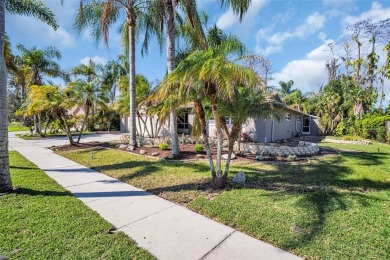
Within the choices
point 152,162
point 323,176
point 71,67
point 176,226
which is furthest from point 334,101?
point 71,67

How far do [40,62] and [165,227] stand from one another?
24.8m

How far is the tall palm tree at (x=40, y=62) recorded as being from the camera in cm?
2080

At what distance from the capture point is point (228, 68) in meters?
4.44

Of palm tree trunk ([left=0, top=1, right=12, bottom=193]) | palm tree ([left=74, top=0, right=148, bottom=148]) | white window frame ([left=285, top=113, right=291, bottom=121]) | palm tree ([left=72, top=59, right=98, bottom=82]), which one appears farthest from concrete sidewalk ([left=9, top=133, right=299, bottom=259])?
palm tree ([left=72, top=59, right=98, bottom=82])

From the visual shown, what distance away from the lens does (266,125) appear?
Result: 15.6 metres

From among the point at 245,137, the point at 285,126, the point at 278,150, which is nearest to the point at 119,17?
the point at 245,137

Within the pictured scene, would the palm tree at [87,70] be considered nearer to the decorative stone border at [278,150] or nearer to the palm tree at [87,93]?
the palm tree at [87,93]

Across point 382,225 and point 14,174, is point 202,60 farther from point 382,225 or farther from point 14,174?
point 14,174

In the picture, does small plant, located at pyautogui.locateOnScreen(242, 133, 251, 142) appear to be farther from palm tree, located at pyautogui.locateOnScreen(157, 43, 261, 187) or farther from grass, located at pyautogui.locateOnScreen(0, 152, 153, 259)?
grass, located at pyautogui.locateOnScreen(0, 152, 153, 259)

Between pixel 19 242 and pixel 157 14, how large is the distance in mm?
9996

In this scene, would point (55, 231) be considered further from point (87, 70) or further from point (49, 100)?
point (87, 70)

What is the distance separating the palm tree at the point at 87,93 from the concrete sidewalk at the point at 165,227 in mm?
8781

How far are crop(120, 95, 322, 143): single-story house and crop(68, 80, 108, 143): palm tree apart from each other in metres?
3.72

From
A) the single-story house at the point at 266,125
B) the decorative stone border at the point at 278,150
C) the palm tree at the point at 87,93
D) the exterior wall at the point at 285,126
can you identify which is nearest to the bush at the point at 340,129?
the single-story house at the point at 266,125
